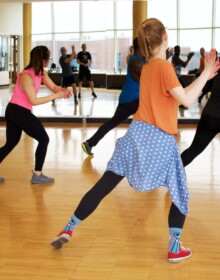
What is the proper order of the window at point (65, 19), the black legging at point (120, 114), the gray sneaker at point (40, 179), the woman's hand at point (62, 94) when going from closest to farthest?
1. the woman's hand at point (62, 94)
2. the gray sneaker at point (40, 179)
3. the black legging at point (120, 114)
4. the window at point (65, 19)

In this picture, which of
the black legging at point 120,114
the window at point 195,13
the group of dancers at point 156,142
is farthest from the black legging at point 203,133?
the window at point 195,13

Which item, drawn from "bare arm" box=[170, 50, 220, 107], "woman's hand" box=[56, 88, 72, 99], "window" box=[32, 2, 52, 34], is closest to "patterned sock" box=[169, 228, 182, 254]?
"bare arm" box=[170, 50, 220, 107]

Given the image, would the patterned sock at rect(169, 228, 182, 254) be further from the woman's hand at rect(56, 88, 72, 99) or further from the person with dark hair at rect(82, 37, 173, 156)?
the person with dark hair at rect(82, 37, 173, 156)

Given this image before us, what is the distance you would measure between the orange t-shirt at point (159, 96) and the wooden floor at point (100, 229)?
0.86 meters

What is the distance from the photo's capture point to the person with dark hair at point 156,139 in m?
3.39

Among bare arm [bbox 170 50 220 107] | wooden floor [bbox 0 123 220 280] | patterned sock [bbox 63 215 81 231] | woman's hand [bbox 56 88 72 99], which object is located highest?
bare arm [bbox 170 50 220 107]

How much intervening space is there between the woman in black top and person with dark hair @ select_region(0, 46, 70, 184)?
1241 mm

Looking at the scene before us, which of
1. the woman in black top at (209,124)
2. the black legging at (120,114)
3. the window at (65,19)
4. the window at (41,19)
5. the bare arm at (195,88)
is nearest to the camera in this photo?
the bare arm at (195,88)

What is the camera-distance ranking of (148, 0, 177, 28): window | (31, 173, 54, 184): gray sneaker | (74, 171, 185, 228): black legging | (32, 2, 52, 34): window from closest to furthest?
(74, 171, 185, 228): black legging → (31, 173, 54, 184): gray sneaker → (148, 0, 177, 28): window → (32, 2, 52, 34): window

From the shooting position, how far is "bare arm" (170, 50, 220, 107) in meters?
3.36

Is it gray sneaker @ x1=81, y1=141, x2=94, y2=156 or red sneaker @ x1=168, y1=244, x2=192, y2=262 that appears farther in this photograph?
gray sneaker @ x1=81, y1=141, x2=94, y2=156

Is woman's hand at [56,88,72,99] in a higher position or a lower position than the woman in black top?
higher

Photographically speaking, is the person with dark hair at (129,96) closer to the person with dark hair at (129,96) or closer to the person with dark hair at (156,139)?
the person with dark hair at (129,96)

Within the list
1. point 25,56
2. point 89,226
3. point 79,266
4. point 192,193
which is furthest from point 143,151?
point 25,56
